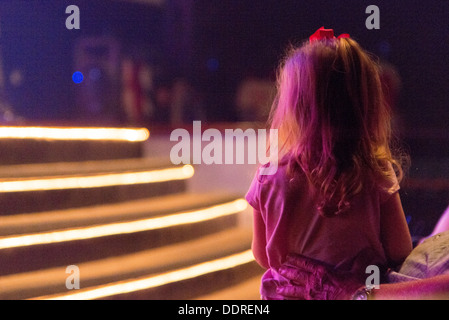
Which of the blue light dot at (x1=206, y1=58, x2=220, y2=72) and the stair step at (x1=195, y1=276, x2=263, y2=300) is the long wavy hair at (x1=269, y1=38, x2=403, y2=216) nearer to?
the stair step at (x1=195, y1=276, x2=263, y2=300)

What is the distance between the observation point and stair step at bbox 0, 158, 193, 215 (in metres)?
2.46

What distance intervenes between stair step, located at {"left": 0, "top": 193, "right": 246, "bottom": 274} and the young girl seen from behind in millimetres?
1678

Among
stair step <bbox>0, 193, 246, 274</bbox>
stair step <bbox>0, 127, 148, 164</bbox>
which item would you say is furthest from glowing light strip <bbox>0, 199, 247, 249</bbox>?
stair step <bbox>0, 127, 148, 164</bbox>

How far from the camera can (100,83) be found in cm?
588

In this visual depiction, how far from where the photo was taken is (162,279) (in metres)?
2.45

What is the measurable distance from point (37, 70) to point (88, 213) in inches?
140

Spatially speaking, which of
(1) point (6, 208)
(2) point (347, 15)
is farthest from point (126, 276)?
(2) point (347, 15)

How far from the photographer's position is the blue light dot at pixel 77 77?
592 cm

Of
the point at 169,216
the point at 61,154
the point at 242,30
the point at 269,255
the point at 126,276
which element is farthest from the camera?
the point at 242,30

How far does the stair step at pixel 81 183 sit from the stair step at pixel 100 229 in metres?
0.05

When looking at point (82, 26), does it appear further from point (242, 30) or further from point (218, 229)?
point (218, 229)

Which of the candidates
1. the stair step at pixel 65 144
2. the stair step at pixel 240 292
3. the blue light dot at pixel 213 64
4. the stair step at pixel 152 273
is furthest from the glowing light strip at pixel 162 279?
the blue light dot at pixel 213 64

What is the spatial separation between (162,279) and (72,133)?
124cm

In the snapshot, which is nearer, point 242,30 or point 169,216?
point 169,216
